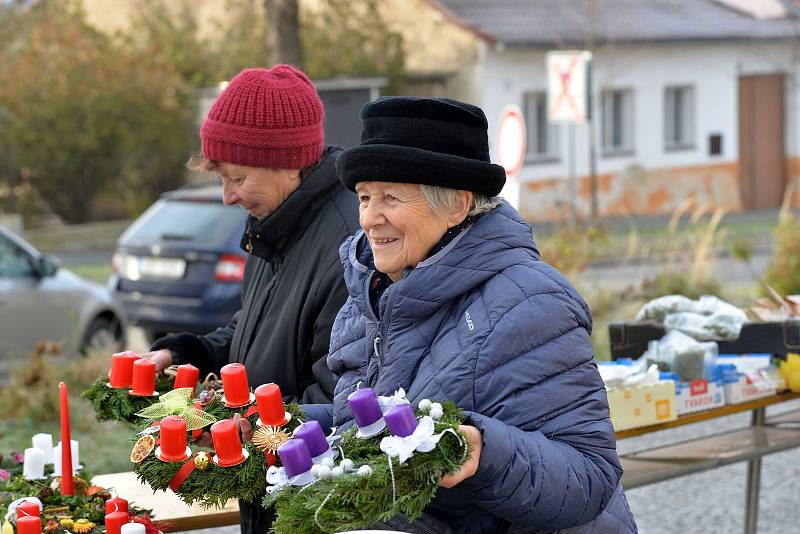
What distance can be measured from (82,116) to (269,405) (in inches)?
893

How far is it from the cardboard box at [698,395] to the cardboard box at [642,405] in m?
0.07

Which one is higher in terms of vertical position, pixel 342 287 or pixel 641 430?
pixel 342 287

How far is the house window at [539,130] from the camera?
83.6 ft

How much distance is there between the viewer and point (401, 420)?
2109 mm

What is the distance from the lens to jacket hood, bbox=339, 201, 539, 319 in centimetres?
241

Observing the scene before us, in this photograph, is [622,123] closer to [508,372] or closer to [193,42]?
[193,42]

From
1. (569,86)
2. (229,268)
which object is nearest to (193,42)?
(569,86)

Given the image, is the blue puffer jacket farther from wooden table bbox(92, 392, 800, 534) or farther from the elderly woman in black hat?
wooden table bbox(92, 392, 800, 534)

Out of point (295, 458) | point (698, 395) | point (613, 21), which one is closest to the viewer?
point (295, 458)

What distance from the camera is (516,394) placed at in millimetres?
2330

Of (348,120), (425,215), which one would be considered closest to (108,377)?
(425,215)

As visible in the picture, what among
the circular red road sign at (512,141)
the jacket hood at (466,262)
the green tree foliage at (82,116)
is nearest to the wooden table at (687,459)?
the jacket hood at (466,262)

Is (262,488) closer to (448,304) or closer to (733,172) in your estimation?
(448,304)

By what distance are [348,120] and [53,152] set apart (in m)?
10.0
